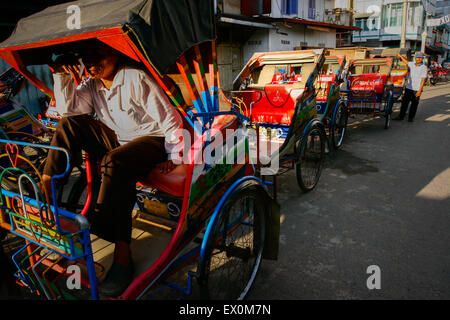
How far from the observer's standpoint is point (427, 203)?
12.9ft

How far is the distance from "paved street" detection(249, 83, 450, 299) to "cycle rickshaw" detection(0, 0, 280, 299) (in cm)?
52

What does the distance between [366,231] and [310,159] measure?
1521mm

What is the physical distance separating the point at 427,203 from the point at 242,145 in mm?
2872

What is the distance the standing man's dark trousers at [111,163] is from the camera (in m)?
1.97

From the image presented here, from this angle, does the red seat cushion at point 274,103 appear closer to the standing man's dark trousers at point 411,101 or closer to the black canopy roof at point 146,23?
the black canopy roof at point 146,23

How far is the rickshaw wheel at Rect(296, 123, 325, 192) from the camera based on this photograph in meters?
4.03

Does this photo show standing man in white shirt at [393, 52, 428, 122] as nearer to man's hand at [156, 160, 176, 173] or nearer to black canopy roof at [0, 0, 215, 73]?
black canopy roof at [0, 0, 215, 73]

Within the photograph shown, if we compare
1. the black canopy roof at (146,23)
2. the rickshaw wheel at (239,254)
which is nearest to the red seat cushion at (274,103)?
the rickshaw wheel at (239,254)

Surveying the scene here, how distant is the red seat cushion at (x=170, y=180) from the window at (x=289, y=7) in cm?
1558

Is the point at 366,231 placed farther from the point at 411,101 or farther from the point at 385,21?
the point at 385,21

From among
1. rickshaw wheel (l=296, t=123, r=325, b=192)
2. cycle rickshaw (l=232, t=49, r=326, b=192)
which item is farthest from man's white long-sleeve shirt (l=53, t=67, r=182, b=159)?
rickshaw wheel (l=296, t=123, r=325, b=192)

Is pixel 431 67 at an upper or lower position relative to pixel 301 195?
upper
